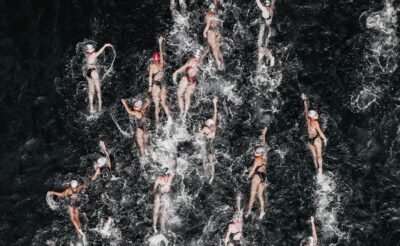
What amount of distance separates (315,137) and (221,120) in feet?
14.4

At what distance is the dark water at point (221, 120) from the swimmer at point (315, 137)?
0.57 meters

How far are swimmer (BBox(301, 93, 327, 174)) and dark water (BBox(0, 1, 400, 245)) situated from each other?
57 centimetres

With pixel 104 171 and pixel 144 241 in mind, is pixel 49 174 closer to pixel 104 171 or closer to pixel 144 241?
pixel 104 171

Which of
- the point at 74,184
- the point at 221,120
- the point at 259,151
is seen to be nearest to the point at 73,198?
the point at 74,184

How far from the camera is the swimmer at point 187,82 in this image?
33094 mm

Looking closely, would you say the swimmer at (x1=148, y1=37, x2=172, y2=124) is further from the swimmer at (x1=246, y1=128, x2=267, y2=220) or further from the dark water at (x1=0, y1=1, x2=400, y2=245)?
the swimmer at (x1=246, y1=128, x2=267, y2=220)

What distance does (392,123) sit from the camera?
111 feet

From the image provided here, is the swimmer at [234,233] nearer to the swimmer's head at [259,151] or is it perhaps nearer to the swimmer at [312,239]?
the swimmer at [312,239]

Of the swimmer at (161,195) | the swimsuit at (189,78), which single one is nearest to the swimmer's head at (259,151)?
the swimmer at (161,195)

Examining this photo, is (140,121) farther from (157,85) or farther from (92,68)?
(92,68)

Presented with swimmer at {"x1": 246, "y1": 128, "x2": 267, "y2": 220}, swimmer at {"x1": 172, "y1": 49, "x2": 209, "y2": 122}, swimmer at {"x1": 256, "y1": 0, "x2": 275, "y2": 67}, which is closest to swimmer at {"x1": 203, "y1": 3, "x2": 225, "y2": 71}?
swimmer at {"x1": 172, "y1": 49, "x2": 209, "y2": 122}

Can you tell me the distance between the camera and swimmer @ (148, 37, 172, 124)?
32.8 meters

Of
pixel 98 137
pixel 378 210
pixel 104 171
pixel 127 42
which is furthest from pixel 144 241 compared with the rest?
pixel 127 42

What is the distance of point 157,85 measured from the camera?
33000mm
